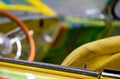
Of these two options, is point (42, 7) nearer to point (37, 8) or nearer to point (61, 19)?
point (37, 8)

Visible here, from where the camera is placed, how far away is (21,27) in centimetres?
211

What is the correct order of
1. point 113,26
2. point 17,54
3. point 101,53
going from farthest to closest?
1. point 113,26
2. point 17,54
3. point 101,53

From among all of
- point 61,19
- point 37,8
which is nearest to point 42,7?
point 37,8

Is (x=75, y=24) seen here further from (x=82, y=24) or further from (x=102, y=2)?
(x=102, y=2)

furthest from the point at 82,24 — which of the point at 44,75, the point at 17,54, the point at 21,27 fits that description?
the point at 44,75

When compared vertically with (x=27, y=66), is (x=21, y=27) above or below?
above

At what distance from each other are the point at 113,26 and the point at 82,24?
29 centimetres

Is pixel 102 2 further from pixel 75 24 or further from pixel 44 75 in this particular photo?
pixel 44 75

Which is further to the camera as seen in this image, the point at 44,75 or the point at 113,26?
the point at 113,26

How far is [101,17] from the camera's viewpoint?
9.30 feet

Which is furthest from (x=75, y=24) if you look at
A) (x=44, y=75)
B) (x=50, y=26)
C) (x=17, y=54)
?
(x=44, y=75)

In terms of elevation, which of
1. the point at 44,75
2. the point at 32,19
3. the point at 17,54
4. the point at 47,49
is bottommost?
the point at 44,75

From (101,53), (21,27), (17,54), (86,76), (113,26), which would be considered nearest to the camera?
(86,76)

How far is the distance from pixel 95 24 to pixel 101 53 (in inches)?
68.9
